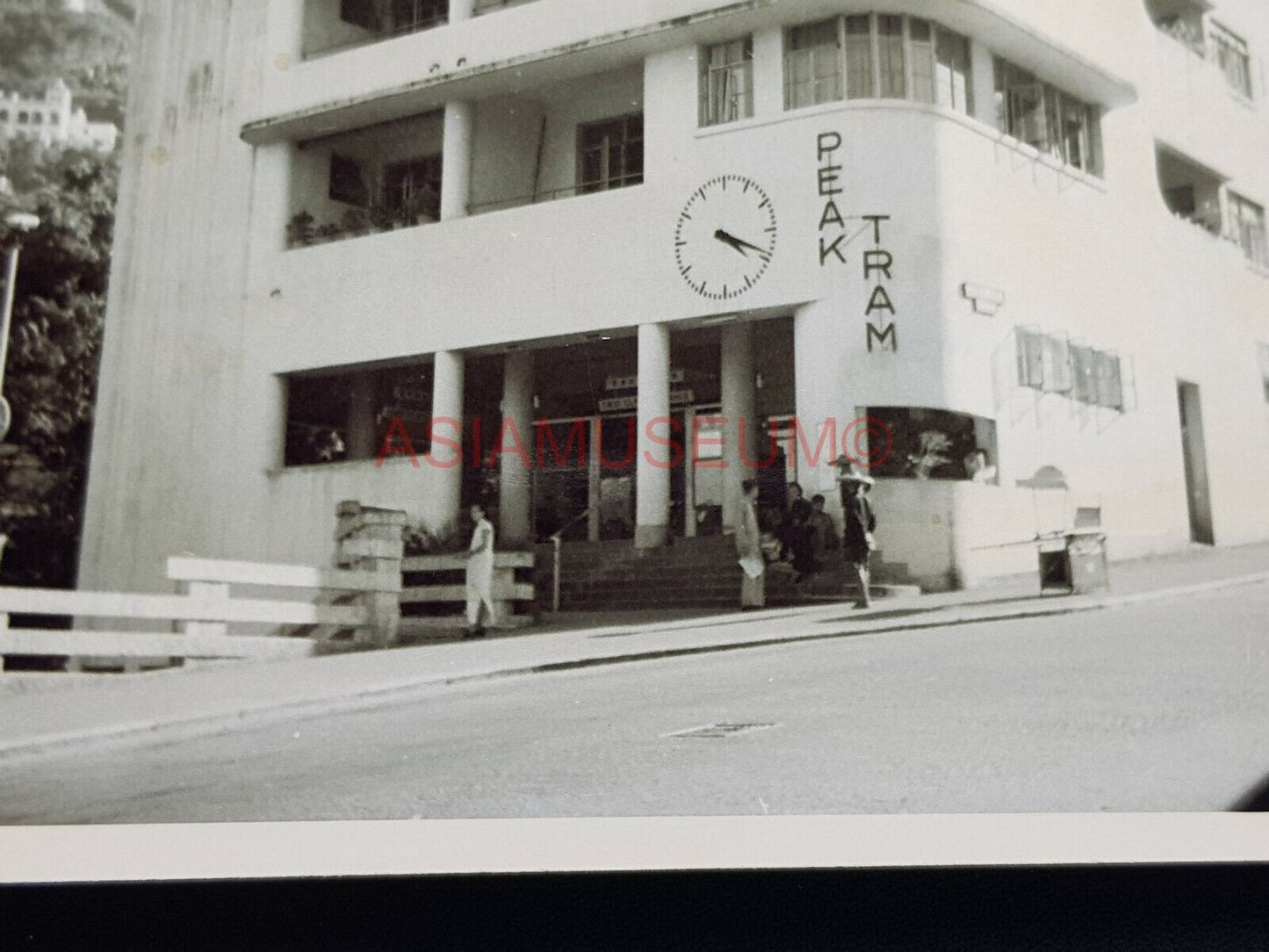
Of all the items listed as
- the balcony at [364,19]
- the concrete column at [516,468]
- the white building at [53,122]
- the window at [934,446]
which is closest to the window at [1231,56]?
the window at [934,446]

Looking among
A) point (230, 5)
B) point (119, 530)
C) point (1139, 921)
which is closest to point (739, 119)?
point (230, 5)

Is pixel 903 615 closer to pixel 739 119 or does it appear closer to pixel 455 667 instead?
pixel 455 667

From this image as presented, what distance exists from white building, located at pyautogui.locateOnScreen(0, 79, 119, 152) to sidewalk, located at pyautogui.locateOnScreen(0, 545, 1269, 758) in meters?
1.31

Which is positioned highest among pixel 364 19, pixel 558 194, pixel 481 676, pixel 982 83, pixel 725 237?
pixel 364 19

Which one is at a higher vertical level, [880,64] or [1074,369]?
[880,64]

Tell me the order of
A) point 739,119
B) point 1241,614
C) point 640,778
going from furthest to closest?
point 739,119
point 1241,614
point 640,778

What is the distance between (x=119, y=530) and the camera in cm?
275

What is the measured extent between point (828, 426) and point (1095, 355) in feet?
2.15

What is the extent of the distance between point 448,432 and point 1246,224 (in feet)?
6.73

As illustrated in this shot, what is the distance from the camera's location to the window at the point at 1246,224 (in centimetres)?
278

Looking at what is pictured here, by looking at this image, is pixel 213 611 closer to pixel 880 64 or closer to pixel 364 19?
pixel 364 19

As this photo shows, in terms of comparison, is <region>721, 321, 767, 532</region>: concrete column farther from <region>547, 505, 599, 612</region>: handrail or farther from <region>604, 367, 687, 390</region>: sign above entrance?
<region>547, 505, 599, 612</region>: handrail

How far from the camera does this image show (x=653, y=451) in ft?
9.78

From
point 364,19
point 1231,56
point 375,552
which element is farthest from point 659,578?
point 1231,56
